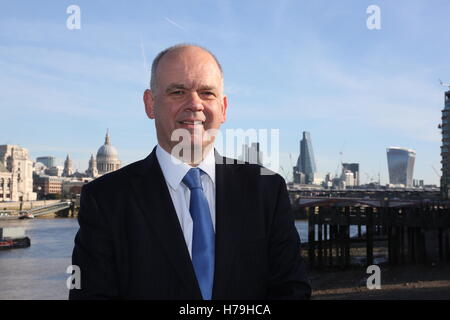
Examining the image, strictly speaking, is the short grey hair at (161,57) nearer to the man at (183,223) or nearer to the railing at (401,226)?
the man at (183,223)

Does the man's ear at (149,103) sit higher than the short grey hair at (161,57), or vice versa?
the short grey hair at (161,57)

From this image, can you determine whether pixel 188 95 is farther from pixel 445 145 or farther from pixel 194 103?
pixel 445 145

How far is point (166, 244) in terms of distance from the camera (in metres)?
2.96

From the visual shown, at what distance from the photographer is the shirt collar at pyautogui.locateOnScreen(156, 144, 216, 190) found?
3125 mm

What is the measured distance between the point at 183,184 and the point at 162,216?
0.26 m

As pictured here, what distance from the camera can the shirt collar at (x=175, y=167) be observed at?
123 inches

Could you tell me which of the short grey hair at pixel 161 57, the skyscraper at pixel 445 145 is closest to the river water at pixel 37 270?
the short grey hair at pixel 161 57

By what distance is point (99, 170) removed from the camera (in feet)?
604

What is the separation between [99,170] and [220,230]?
187 metres

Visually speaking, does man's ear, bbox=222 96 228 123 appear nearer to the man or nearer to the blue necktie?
the man

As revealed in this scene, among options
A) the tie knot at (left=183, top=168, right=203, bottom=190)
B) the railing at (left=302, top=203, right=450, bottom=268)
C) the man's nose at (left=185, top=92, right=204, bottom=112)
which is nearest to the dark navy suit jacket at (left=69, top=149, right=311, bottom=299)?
the tie knot at (left=183, top=168, right=203, bottom=190)

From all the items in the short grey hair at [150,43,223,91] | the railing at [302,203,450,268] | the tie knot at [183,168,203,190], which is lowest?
the railing at [302,203,450,268]

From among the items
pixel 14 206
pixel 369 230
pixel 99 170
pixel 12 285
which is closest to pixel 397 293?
pixel 369 230

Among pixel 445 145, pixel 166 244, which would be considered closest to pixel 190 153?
pixel 166 244
